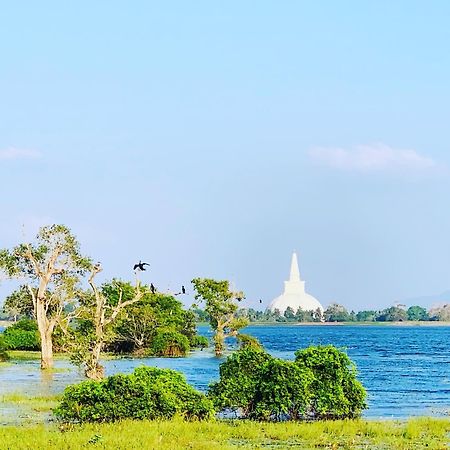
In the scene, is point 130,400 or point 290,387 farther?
point 290,387

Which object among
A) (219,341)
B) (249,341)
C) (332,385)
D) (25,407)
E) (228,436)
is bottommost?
(228,436)

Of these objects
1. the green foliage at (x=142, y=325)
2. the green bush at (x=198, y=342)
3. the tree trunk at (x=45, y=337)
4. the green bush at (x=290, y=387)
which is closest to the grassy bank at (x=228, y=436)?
the green bush at (x=290, y=387)

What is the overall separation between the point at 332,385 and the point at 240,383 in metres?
3.61

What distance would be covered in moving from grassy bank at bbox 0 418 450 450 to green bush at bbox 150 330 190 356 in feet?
173

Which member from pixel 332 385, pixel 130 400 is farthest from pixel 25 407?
pixel 332 385

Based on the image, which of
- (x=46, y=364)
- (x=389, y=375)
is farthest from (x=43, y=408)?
(x=389, y=375)

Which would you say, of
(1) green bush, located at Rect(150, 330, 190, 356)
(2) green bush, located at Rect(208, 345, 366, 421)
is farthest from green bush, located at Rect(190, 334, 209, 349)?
(2) green bush, located at Rect(208, 345, 366, 421)

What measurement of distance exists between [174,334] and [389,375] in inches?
979

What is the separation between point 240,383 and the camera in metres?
36.3

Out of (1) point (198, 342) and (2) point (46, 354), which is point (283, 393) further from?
(1) point (198, 342)

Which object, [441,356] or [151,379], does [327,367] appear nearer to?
[151,379]

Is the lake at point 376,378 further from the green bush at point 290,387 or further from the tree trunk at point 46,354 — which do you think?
the green bush at point 290,387

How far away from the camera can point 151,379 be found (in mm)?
34094

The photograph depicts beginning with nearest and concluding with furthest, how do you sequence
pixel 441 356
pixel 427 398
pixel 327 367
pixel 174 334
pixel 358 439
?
pixel 358 439 → pixel 327 367 → pixel 427 398 → pixel 174 334 → pixel 441 356
